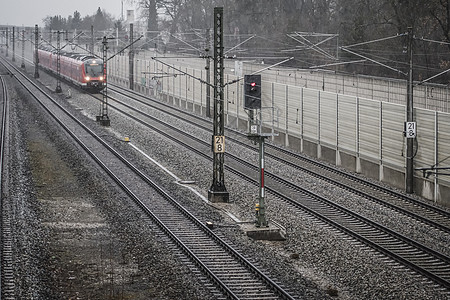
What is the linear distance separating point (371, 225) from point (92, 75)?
44836 millimetres

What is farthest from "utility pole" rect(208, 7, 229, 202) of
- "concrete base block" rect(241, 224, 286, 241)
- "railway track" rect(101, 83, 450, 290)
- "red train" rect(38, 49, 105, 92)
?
"red train" rect(38, 49, 105, 92)

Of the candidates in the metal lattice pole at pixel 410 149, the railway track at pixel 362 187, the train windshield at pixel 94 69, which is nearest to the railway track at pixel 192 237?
the railway track at pixel 362 187

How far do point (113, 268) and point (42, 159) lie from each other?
16704 mm

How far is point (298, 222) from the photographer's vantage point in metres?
23.0

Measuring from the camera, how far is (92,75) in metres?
64.0

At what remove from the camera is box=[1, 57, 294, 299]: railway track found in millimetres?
Result: 16828

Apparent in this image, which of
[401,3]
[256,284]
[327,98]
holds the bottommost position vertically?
[256,284]

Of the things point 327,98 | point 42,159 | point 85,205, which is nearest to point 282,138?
point 327,98

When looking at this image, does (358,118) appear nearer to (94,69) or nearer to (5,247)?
→ (5,247)

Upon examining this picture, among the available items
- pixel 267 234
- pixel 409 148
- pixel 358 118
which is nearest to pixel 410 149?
pixel 409 148

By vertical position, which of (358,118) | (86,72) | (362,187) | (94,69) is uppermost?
(94,69)

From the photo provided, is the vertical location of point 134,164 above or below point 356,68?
below

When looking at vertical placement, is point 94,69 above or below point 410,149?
above

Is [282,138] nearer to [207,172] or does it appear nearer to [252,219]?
[207,172]
